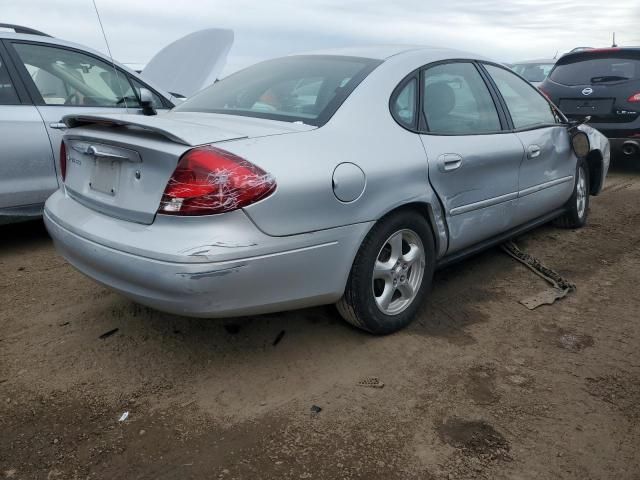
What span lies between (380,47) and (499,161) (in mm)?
1007

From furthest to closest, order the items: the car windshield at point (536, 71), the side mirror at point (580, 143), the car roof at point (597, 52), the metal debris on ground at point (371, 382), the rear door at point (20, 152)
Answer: the car windshield at point (536, 71) → the car roof at point (597, 52) → the side mirror at point (580, 143) → the rear door at point (20, 152) → the metal debris on ground at point (371, 382)

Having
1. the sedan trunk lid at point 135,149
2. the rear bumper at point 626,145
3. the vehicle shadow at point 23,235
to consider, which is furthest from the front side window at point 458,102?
the rear bumper at point 626,145

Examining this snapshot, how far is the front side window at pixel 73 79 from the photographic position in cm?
454

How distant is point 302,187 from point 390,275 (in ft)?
2.69

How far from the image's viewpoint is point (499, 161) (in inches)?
145

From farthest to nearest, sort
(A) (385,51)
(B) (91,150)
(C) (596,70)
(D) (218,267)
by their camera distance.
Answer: (C) (596,70) < (A) (385,51) < (B) (91,150) < (D) (218,267)

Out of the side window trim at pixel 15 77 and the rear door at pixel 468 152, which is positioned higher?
the side window trim at pixel 15 77

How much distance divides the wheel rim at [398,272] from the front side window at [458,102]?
651mm

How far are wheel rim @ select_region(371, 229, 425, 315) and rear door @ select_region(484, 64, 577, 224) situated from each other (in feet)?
3.92

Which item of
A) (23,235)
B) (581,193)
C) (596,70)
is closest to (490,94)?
(581,193)

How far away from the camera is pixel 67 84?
473 cm

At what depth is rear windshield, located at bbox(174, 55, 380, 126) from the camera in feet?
9.58

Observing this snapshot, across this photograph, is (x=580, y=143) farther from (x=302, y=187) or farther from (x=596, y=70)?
(x=596, y=70)

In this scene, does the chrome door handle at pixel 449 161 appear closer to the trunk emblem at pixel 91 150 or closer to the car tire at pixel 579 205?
the trunk emblem at pixel 91 150
